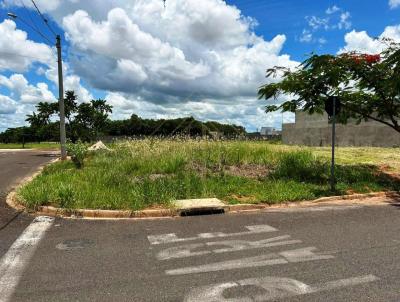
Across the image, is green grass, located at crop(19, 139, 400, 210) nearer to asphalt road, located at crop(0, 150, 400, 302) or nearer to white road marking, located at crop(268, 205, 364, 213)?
white road marking, located at crop(268, 205, 364, 213)

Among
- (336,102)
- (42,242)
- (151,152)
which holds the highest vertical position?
(336,102)

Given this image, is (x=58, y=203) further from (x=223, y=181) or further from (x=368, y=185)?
(x=368, y=185)

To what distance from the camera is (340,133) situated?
37.2 m

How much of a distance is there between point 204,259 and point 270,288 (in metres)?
1.31

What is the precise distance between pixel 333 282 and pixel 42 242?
14.8 feet

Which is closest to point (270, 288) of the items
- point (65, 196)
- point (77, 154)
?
point (65, 196)

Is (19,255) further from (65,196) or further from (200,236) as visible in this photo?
(65,196)

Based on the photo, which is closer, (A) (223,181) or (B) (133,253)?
(B) (133,253)

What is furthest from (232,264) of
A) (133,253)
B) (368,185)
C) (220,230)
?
(368,185)

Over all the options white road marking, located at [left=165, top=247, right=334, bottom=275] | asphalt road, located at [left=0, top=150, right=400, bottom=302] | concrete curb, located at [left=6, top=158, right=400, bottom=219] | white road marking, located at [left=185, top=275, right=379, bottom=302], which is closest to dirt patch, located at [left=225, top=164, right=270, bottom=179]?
concrete curb, located at [left=6, top=158, right=400, bottom=219]

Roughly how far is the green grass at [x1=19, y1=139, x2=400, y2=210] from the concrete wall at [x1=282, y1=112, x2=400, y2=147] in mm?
18913

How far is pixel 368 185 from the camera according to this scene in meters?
12.4

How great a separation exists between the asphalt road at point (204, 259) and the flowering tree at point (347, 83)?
537 cm

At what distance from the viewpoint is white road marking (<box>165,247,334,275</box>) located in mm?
5371
